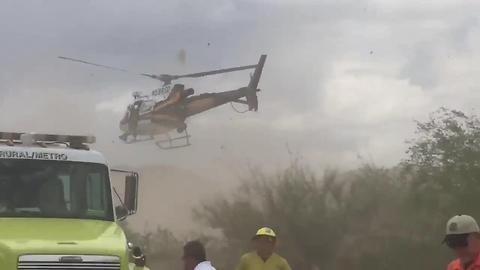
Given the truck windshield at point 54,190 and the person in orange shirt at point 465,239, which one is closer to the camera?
the person in orange shirt at point 465,239

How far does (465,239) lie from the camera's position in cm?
568

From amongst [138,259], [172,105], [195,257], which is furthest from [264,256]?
[172,105]

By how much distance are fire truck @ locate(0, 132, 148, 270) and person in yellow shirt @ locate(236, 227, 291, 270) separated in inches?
47.6

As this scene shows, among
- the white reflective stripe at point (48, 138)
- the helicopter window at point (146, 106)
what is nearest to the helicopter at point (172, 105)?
the helicopter window at point (146, 106)

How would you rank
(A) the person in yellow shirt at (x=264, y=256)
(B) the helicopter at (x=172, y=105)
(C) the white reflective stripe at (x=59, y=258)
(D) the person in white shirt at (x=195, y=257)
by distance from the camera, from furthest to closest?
(B) the helicopter at (x=172, y=105)
(A) the person in yellow shirt at (x=264, y=256)
(C) the white reflective stripe at (x=59, y=258)
(D) the person in white shirt at (x=195, y=257)

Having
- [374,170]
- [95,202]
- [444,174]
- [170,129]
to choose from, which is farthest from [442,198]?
[95,202]

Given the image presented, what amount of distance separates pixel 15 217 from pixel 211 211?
69.0 ft

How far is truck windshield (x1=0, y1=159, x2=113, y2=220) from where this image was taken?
9.64 m

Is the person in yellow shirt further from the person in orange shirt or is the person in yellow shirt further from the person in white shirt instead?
the person in orange shirt

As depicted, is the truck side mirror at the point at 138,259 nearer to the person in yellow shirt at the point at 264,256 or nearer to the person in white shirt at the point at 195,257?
the person in yellow shirt at the point at 264,256

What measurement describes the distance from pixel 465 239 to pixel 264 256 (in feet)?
12.1

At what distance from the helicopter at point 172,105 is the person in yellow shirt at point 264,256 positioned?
2386 centimetres

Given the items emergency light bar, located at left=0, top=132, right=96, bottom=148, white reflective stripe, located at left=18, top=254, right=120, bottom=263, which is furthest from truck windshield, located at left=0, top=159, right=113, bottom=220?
white reflective stripe, located at left=18, top=254, right=120, bottom=263

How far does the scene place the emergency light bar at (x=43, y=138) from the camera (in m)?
10.4
